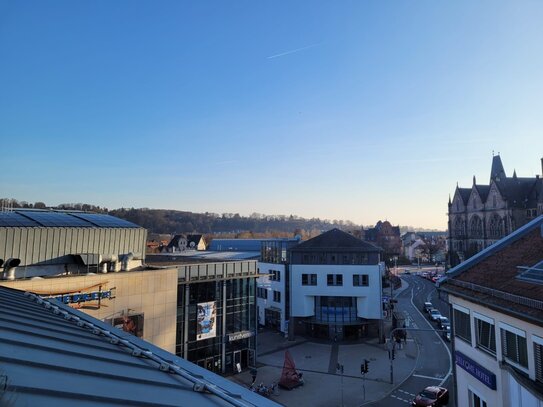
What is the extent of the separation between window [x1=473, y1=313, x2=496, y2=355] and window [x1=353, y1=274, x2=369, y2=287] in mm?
28411

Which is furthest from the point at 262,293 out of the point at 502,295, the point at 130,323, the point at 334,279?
the point at 502,295

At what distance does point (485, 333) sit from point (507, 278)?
237 centimetres

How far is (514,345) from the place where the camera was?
13047mm

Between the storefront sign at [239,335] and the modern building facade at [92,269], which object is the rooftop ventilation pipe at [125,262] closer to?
the modern building facade at [92,269]

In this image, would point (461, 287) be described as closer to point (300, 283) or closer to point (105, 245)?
point (105, 245)

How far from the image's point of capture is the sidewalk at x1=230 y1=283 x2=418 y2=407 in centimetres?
2778

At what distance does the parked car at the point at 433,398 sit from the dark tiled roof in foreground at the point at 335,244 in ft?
65.4

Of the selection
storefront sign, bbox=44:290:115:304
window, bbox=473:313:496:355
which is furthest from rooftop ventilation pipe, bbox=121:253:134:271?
window, bbox=473:313:496:355

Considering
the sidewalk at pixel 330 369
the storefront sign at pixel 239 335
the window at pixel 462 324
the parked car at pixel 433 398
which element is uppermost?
the window at pixel 462 324

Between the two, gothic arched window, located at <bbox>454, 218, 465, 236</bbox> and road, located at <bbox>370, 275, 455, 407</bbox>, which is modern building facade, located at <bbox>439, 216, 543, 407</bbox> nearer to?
road, located at <bbox>370, 275, 455, 407</bbox>

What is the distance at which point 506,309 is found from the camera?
12836 mm

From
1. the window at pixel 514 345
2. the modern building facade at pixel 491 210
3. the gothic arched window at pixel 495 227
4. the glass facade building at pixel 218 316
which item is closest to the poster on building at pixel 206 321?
the glass facade building at pixel 218 316

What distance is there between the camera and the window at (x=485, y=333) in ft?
47.4

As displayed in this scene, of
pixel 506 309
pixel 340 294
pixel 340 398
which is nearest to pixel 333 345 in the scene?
pixel 340 294
